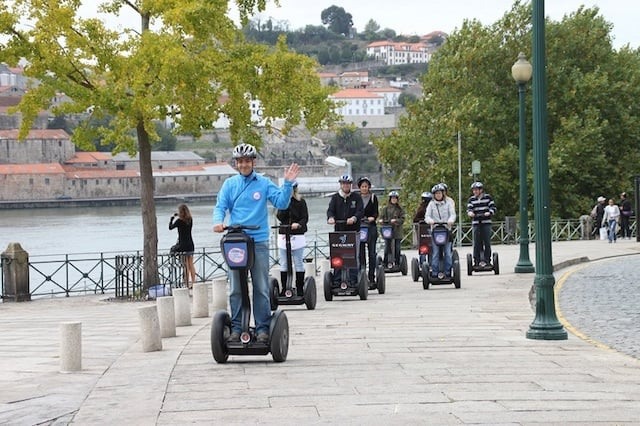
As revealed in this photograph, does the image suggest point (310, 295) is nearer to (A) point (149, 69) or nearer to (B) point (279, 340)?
(B) point (279, 340)

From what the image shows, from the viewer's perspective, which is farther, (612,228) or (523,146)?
(612,228)

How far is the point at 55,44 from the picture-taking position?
25812 mm

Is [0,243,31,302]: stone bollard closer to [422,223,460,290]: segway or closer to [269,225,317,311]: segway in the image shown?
[422,223,460,290]: segway

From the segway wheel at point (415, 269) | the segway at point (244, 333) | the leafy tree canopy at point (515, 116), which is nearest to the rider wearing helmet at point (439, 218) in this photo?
the segway wheel at point (415, 269)

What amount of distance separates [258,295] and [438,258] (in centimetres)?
1038

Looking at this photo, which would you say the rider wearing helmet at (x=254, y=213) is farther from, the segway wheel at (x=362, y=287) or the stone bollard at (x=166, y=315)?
the segway wheel at (x=362, y=287)

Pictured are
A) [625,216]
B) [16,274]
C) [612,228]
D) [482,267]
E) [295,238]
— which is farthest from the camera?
[625,216]

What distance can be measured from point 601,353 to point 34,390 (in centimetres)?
503

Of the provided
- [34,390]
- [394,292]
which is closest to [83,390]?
[34,390]

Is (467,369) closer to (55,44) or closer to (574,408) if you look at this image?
(574,408)

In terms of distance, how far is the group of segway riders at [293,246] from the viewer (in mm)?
10711

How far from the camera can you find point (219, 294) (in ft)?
57.7

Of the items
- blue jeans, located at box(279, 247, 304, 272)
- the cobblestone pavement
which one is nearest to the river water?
the cobblestone pavement

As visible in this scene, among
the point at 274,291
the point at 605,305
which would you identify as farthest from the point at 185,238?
the point at 605,305
